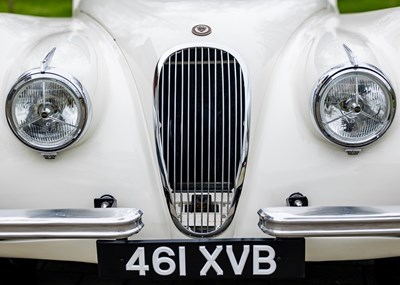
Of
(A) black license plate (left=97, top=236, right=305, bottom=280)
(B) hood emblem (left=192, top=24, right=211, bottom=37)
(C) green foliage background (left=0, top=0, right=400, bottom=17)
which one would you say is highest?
(C) green foliage background (left=0, top=0, right=400, bottom=17)

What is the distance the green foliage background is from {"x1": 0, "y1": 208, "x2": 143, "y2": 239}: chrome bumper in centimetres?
167

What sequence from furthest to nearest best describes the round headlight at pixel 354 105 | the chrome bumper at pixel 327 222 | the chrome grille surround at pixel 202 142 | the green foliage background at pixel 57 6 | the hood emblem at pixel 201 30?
the green foliage background at pixel 57 6 → the hood emblem at pixel 201 30 → the chrome grille surround at pixel 202 142 → the round headlight at pixel 354 105 → the chrome bumper at pixel 327 222

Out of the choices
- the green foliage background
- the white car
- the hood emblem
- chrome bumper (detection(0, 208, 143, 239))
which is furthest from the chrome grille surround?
the green foliage background

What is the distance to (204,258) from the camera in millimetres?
2057

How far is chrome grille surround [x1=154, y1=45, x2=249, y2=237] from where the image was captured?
2285 mm

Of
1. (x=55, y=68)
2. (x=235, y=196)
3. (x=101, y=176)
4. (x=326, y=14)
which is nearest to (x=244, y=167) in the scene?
(x=235, y=196)

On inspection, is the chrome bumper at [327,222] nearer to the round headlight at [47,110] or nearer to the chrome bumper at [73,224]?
the chrome bumper at [73,224]

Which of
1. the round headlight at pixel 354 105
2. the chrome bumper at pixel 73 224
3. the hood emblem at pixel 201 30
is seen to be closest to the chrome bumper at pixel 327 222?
the round headlight at pixel 354 105

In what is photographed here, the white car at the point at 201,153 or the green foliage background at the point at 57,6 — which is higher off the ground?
the green foliage background at the point at 57,6

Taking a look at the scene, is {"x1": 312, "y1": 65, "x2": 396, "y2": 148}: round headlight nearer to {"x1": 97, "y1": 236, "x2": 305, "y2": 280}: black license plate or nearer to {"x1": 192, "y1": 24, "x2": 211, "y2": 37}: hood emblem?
{"x1": 97, "y1": 236, "x2": 305, "y2": 280}: black license plate

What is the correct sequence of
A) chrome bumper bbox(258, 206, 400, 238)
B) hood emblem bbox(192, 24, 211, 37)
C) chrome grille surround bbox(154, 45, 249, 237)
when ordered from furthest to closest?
hood emblem bbox(192, 24, 211, 37), chrome grille surround bbox(154, 45, 249, 237), chrome bumper bbox(258, 206, 400, 238)

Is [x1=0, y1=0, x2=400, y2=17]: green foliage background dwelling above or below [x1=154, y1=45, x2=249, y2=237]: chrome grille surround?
above

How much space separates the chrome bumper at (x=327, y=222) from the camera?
197 centimetres

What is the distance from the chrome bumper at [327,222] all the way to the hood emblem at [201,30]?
863mm
